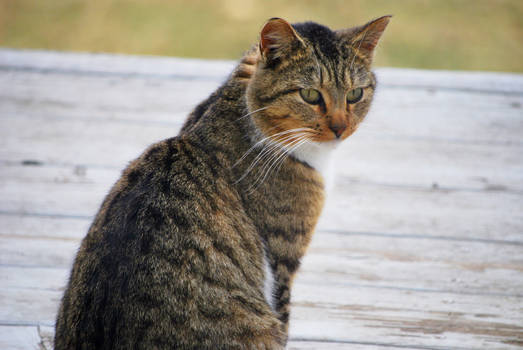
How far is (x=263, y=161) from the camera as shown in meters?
1.83

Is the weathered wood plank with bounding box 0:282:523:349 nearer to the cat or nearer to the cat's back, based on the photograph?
the cat

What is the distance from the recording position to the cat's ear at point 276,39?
5.67ft

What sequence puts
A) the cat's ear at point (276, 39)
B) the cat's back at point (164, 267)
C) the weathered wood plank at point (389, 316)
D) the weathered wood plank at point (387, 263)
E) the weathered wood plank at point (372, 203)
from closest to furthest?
the cat's back at point (164, 267)
the cat's ear at point (276, 39)
the weathered wood plank at point (389, 316)
the weathered wood plank at point (387, 263)
the weathered wood plank at point (372, 203)

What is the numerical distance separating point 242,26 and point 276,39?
3.97 m

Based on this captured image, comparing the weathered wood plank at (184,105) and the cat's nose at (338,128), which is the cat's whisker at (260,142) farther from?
the weathered wood plank at (184,105)

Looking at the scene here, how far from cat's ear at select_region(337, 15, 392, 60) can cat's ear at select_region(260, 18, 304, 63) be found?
0.18 m

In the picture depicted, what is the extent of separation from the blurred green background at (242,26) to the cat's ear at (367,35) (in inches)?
130

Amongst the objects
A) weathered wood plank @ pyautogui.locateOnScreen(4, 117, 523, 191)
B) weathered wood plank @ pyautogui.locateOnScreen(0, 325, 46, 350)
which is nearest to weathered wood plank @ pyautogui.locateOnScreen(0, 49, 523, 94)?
weathered wood plank @ pyautogui.locateOnScreen(4, 117, 523, 191)

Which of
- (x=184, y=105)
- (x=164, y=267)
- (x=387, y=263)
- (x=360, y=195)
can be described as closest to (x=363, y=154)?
(x=360, y=195)

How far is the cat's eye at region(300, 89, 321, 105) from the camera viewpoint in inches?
71.2

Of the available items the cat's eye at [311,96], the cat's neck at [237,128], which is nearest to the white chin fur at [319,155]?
the cat's neck at [237,128]

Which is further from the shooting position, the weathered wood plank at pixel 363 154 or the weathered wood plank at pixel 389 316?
the weathered wood plank at pixel 363 154

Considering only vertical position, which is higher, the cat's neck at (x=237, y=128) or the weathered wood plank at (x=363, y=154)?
the weathered wood plank at (x=363, y=154)

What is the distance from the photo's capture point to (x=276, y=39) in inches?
69.7
